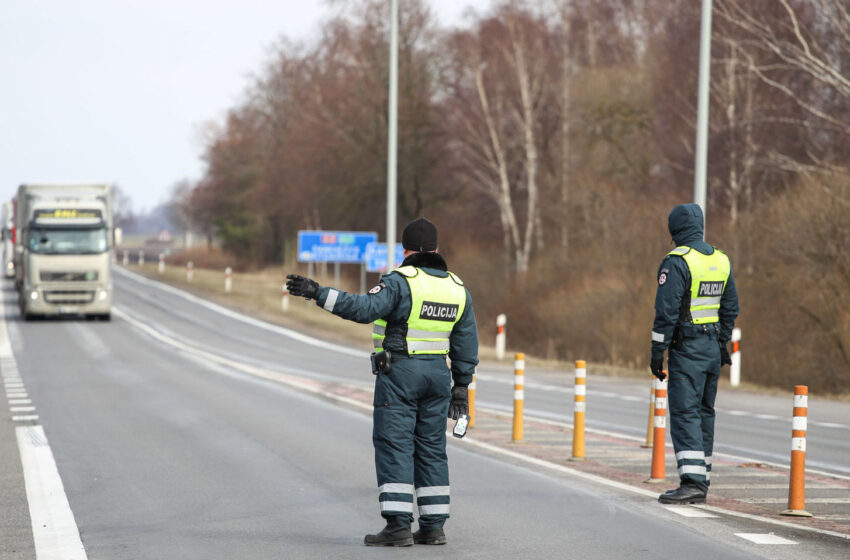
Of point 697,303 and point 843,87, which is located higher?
point 843,87

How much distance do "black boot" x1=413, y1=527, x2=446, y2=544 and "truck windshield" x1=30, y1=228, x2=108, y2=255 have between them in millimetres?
28833

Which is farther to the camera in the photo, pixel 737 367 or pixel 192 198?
pixel 192 198

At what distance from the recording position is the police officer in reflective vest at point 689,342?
9211 millimetres

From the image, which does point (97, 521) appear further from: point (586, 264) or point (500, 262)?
point (500, 262)

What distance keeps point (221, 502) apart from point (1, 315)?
3174cm

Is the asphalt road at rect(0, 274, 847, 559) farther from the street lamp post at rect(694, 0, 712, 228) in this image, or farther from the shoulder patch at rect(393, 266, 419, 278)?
the street lamp post at rect(694, 0, 712, 228)

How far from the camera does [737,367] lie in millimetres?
25234

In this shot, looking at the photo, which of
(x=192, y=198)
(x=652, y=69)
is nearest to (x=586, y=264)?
(x=652, y=69)

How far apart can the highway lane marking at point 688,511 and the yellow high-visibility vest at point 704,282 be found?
1329mm

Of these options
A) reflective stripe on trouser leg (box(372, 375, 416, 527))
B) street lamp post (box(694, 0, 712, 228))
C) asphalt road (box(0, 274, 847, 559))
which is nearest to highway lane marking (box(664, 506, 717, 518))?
asphalt road (box(0, 274, 847, 559))

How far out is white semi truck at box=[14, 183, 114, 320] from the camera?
34.5 m

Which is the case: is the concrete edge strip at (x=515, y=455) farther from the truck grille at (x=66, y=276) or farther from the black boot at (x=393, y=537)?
the truck grille at (x=66, y=276)

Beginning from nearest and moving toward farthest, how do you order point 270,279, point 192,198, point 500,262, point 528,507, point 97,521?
point 97,521
point 528,507
point 500,262
point 270,279
point 192,198

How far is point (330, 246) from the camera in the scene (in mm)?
42812
